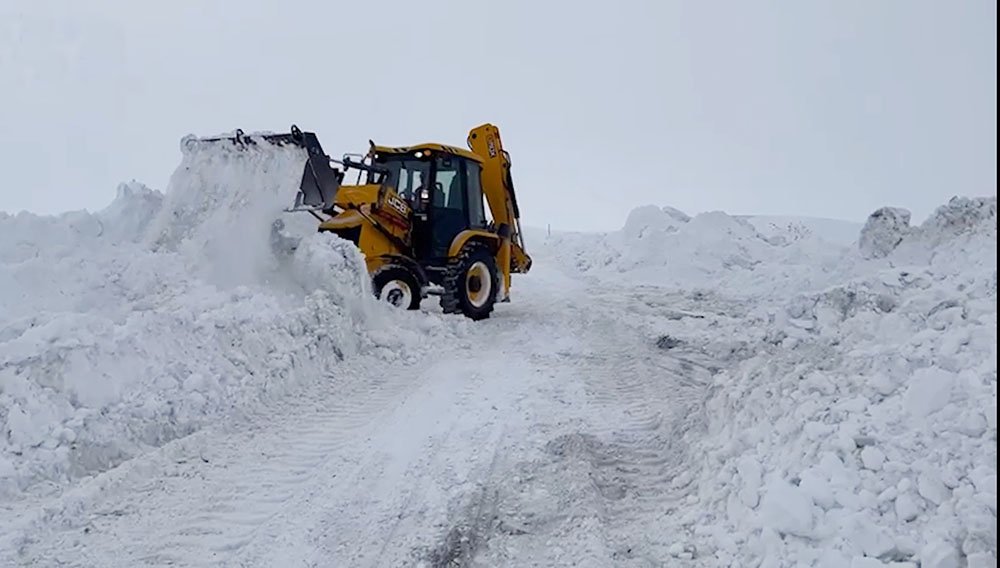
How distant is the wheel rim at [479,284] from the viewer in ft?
36.8

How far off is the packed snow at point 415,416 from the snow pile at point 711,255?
5958 mm

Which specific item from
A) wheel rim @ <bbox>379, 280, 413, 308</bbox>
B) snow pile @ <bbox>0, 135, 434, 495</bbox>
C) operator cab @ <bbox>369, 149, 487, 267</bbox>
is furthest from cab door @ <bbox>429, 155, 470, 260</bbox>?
snow pile @ <bbox>0, 135, 434, 495</bbox>

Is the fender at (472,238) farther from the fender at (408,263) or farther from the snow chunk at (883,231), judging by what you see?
the snow chunk at (883,231)

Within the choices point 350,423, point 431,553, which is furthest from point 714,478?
point 350,423

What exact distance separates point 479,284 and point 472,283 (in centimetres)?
12

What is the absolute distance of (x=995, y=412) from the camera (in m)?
3.29

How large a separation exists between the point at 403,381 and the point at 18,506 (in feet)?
11.5

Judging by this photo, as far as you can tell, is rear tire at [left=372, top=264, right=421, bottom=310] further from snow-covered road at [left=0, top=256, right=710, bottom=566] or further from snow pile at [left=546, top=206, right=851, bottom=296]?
snow pile at [left=546, top=206, right=851, bottom=296]

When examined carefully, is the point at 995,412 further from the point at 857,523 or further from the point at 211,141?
the point at 211,141

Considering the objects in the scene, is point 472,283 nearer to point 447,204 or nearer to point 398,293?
point 447,204

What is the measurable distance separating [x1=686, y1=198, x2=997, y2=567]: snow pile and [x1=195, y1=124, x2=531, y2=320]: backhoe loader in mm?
5751

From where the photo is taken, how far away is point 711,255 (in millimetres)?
19125

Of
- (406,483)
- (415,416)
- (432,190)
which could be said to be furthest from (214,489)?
(432,190)

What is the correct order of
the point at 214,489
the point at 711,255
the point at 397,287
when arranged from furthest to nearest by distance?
the point at 711,255 → the point at 397,287 → the point at 214,489
